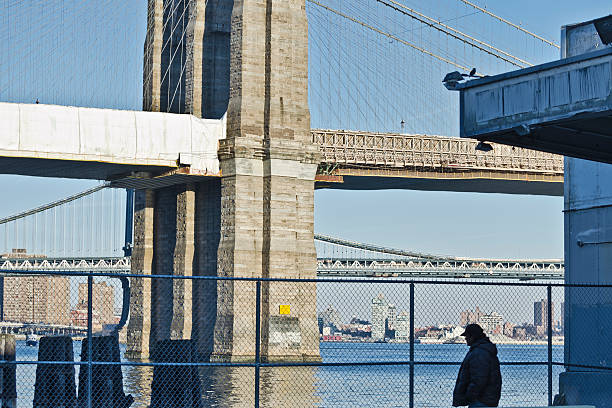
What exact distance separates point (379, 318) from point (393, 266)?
12038 mm

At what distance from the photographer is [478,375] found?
1553cm

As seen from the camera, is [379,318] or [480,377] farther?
[379,318]

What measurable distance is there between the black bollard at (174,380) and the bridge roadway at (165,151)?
31659mm

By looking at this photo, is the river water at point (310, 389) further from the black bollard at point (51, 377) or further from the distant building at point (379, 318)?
the distant building at point (379, 318)

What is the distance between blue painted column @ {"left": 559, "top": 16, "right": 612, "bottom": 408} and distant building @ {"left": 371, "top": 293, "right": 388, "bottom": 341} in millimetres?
49086

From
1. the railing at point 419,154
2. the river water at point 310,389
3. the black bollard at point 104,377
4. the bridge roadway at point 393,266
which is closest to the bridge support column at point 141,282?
the river water at point 310,389

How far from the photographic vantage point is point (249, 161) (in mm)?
58031

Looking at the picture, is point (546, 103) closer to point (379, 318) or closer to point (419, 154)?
point (419, 154)

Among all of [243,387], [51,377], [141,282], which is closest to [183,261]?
[141,282]

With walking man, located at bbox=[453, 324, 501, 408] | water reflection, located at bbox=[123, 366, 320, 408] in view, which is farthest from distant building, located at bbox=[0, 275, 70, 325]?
walking man, located at bbox=[453, 324, 501, 408]

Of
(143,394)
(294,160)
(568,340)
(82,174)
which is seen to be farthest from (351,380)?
(568,340)

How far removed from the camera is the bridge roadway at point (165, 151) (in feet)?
186

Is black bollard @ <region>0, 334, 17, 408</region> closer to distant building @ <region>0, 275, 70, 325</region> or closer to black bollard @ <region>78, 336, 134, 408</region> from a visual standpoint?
black bollard @ <region>78, 336, 134, 408</region>

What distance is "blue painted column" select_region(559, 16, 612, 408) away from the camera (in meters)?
23.3
